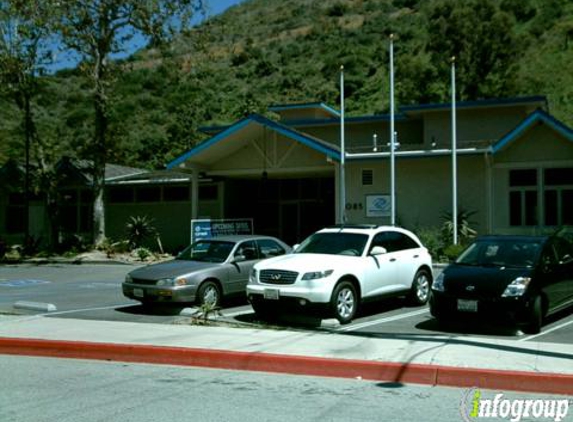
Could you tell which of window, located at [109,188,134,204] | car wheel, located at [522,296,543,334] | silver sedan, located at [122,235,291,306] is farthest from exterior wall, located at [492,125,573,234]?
window, located at [109,188,134,204]

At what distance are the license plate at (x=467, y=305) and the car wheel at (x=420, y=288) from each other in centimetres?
306

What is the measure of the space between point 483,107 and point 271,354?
2323 cm

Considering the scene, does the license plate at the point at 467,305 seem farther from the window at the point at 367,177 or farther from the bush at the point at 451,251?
the window at the point at 367,177

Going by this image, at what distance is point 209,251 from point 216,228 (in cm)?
1279

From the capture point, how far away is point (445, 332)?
11688mm

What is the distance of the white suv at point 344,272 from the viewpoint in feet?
40.4

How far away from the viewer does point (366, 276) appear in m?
13.1

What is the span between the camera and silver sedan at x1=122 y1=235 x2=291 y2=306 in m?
13.9

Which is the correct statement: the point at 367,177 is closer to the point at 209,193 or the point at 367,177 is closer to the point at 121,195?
the point at 209,193

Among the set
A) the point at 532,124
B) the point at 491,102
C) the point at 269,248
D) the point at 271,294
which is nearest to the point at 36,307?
the point at 269,248

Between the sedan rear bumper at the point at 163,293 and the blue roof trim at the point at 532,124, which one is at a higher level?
the blue roof trim at the point at 532,124

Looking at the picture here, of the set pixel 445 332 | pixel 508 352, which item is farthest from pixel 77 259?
pixel 508 352

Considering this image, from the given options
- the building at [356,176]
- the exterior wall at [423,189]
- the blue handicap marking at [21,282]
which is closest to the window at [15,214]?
the building at [356,176]

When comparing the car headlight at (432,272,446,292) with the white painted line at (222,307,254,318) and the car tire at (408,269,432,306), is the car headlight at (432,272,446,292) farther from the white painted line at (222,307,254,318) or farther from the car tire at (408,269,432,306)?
the white painted line at (222,307,254,318)
